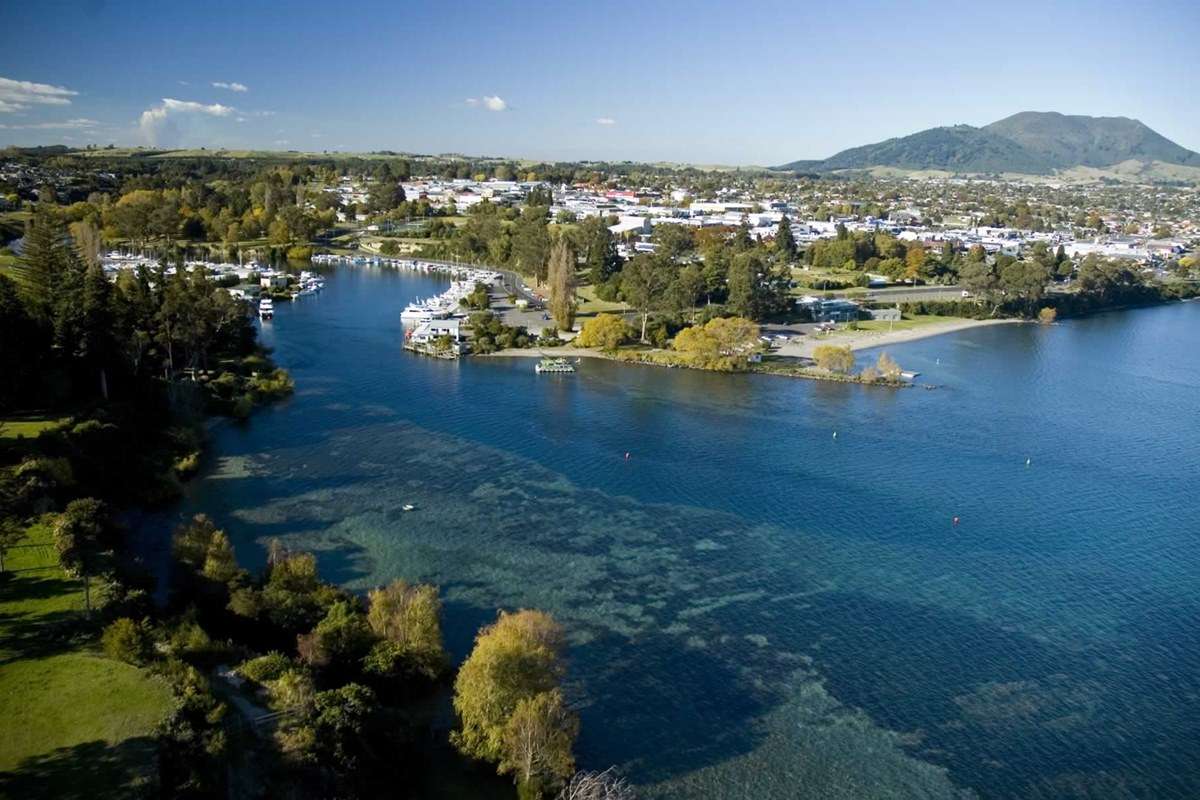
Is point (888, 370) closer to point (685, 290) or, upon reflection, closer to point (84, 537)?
point (685, 290)

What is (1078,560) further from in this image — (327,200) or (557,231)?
→ (327,200)

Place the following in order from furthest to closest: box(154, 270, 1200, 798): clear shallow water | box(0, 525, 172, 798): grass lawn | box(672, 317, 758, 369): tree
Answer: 1. box(672, 317, 758, 369): tree
2. box(154, 270, 1200, 798): clear shallow water
3. box(0, 525, 172, 798): grass lawn

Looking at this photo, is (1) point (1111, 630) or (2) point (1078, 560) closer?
(1) point (1111, 630)

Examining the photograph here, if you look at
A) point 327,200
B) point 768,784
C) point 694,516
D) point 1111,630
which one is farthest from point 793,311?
point 327,200

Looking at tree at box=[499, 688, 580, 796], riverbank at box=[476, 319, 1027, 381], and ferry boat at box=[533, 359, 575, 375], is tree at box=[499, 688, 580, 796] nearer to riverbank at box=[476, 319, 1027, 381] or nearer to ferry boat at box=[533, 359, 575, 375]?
ferry boat at box=[533, 359, 575, 375]

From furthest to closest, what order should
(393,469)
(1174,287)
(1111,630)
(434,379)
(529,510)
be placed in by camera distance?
(1174,287)
(434,379)
(393,469)
(529,510)
(1111,630)

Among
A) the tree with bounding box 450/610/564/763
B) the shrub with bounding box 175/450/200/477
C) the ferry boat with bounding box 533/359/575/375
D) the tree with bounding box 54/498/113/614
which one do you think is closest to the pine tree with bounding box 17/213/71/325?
the shrub with bounding box 175/450/200/477

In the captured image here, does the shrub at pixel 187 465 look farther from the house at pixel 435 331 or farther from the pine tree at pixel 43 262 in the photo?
the house at pixel 435 331
